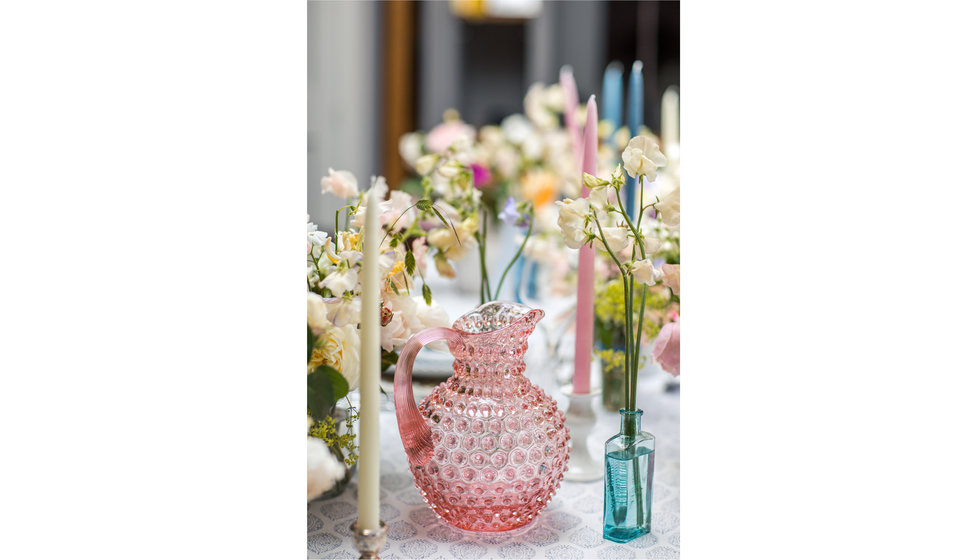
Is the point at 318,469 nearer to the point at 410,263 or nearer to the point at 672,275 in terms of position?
the point at 410,263

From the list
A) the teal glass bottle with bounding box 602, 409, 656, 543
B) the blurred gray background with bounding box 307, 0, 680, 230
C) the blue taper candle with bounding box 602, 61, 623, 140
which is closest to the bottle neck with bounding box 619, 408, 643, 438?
the teal glass bottle with bounding box 602, 409, 656, 543

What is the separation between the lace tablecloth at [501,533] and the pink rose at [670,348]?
5.2 inches

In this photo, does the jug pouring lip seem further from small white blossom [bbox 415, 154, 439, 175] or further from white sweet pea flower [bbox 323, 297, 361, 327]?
small white blossom [bbox 415, 154, 439, 175]

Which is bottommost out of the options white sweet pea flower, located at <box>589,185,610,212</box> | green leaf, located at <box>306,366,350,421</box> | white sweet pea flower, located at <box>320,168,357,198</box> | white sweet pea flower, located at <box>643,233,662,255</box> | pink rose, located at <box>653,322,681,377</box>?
green leaf, located at <box>306,366,350,421</box>

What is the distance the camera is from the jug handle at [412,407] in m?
0.57

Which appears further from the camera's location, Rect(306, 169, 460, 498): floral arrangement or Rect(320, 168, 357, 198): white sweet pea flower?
Rect(320, 168, 357, 198): white sweet pea flower

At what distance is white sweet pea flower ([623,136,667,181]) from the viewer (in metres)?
0.57

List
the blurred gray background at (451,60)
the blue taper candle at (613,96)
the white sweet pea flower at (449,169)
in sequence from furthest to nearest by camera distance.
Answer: the blurred gray background at (451,60) → the blue taper candle at (613,96) → the white sweet pea flower at (449,169)

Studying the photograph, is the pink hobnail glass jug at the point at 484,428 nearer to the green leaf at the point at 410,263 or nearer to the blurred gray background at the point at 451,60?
the green leaf at the point at 410,263

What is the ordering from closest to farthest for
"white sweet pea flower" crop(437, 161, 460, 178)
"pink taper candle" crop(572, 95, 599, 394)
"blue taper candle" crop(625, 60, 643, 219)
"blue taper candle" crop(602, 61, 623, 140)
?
"pink taper candle" crop(572, 95, 599, 394)
"white sweet pea flower" crop(437, 161, 460, 178)
"blue taper candle" crop(625, 60, 643, 219)
"blue taper candle" crop(602, 61, 623, 140)

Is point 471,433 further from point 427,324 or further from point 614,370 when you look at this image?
point 614,370

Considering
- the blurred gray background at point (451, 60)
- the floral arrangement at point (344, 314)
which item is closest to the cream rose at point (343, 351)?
the floral arrangement at point (344, 314)

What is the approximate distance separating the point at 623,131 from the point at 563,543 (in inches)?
29.9

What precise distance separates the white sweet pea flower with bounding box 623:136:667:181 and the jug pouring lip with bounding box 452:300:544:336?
5.3 inches
